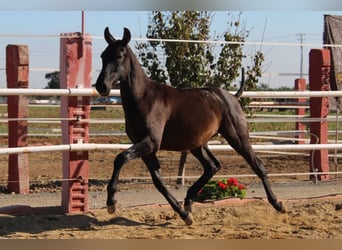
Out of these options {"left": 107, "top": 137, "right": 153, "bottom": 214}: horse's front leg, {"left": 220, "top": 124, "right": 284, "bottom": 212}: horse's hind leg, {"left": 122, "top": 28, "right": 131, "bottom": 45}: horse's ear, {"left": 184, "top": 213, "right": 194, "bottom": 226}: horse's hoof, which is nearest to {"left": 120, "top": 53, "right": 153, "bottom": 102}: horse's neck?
{"left": 122, "top": 28, "right": 131, "bottom": 45}: horse's ear

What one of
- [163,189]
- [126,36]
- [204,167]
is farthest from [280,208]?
[126,36]

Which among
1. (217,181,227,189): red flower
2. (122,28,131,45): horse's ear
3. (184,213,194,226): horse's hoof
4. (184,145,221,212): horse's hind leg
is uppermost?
(122,28,131,45): horse's ear

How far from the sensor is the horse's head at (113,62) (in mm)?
6434

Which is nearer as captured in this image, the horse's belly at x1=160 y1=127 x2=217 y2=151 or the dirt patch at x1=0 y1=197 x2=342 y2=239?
the dirt patch at x1=0 y1=197 x2=342 y2=239

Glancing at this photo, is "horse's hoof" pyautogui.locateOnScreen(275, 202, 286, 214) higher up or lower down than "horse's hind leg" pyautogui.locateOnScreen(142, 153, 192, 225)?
lower down

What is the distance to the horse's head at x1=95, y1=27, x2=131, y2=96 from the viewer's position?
6434mm

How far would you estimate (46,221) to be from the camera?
6.96 m

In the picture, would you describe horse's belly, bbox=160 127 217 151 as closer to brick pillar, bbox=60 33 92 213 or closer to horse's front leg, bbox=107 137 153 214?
horse's front leg, bbox=107 137 153 214

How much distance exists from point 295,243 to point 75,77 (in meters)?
3.21

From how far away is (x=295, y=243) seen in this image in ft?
18.2

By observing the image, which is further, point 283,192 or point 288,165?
point 288,165

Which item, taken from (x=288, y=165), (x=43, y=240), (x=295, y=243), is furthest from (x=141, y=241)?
(x=288, y=165)

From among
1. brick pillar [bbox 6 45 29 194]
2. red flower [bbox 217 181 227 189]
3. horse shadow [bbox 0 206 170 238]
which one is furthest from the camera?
brick pillar [bbox 6 45 29 194]

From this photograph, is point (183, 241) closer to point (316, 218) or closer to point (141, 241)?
point (141, 241)
